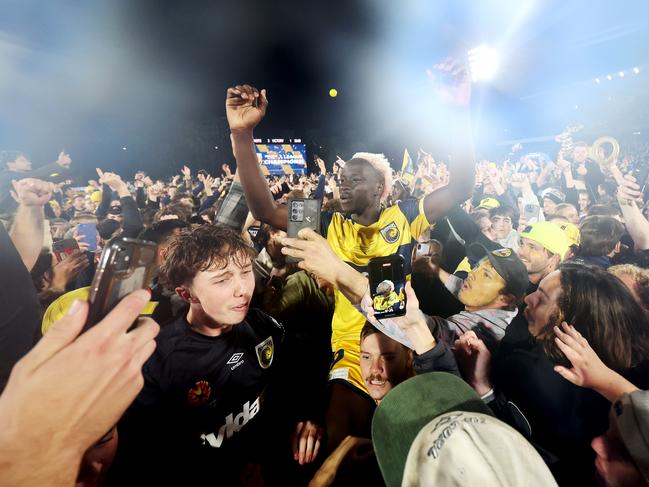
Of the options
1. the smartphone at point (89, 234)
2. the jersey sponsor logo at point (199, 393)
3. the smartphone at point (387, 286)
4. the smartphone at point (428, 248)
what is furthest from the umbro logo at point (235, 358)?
the smartphone at point (428, 248)

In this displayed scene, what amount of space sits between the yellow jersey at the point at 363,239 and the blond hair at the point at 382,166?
11 cm

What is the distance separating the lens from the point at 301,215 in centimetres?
154

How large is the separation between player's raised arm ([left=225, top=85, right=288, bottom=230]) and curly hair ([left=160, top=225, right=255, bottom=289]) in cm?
21

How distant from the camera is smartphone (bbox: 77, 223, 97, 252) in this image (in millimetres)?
1420

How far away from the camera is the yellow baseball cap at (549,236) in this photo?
195 cm

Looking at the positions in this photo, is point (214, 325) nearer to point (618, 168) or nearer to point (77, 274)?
point (77, 274)

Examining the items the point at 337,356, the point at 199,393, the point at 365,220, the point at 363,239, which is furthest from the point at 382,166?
the point at 199,393

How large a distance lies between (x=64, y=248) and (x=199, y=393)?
0.91 meters

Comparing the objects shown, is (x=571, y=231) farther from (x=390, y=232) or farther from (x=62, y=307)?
(x=62, y=307)

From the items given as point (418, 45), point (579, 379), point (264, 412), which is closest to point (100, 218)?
point (264, 412)

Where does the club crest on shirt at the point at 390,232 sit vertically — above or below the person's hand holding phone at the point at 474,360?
above

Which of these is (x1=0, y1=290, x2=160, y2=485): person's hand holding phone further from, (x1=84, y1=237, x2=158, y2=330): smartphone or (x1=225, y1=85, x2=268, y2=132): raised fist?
(x1=225, y1=85, x2=268, y2=132): raised fist

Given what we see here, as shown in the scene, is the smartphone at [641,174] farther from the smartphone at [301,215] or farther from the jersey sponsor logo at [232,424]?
the jersey sponsor logo at [232,424]

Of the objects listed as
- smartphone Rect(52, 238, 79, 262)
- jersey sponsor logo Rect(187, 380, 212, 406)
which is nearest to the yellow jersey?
jersey sponsor logo Rect(187, 380, 212, 406)
